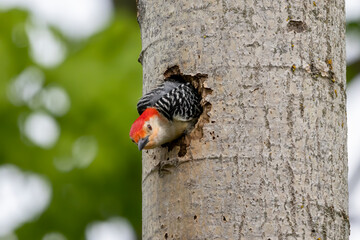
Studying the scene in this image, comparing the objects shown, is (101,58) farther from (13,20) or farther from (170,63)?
(170,63)

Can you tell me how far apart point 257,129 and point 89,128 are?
3.62 meters

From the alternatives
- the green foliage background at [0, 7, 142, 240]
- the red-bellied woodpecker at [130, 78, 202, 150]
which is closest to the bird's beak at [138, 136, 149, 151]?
the red-bellied woodpecker at [130, 78, 202, 150]

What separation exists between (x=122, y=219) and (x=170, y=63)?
12.1 ft

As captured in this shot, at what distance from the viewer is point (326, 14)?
3793mm

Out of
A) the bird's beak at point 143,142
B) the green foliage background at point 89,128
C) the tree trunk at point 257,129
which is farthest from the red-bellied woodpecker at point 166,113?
the green foliage background at point 89,128

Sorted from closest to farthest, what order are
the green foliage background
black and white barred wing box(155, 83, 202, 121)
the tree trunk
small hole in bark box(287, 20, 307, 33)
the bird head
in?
the tree trunk
small hole in bark box(287, 20, 307, 33)
black and white barred wing box(155, 83, 202, 121)
the bird head
the green foliage background

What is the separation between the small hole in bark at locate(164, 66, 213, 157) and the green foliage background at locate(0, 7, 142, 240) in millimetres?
2788

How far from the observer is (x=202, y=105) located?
379 cm

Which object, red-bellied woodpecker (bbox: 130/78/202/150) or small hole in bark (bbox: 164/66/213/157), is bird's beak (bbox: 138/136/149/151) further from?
small hole in bark (bbox: 164/66/213/157)

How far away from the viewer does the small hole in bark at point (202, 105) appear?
3732 mm

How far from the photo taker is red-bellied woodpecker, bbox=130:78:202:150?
3973mm

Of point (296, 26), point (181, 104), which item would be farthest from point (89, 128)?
point (296, 26)

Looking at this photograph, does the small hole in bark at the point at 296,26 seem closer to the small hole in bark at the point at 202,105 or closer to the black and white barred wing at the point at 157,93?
the small hole in bark at the point at 202,105

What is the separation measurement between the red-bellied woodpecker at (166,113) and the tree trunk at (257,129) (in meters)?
0.12
